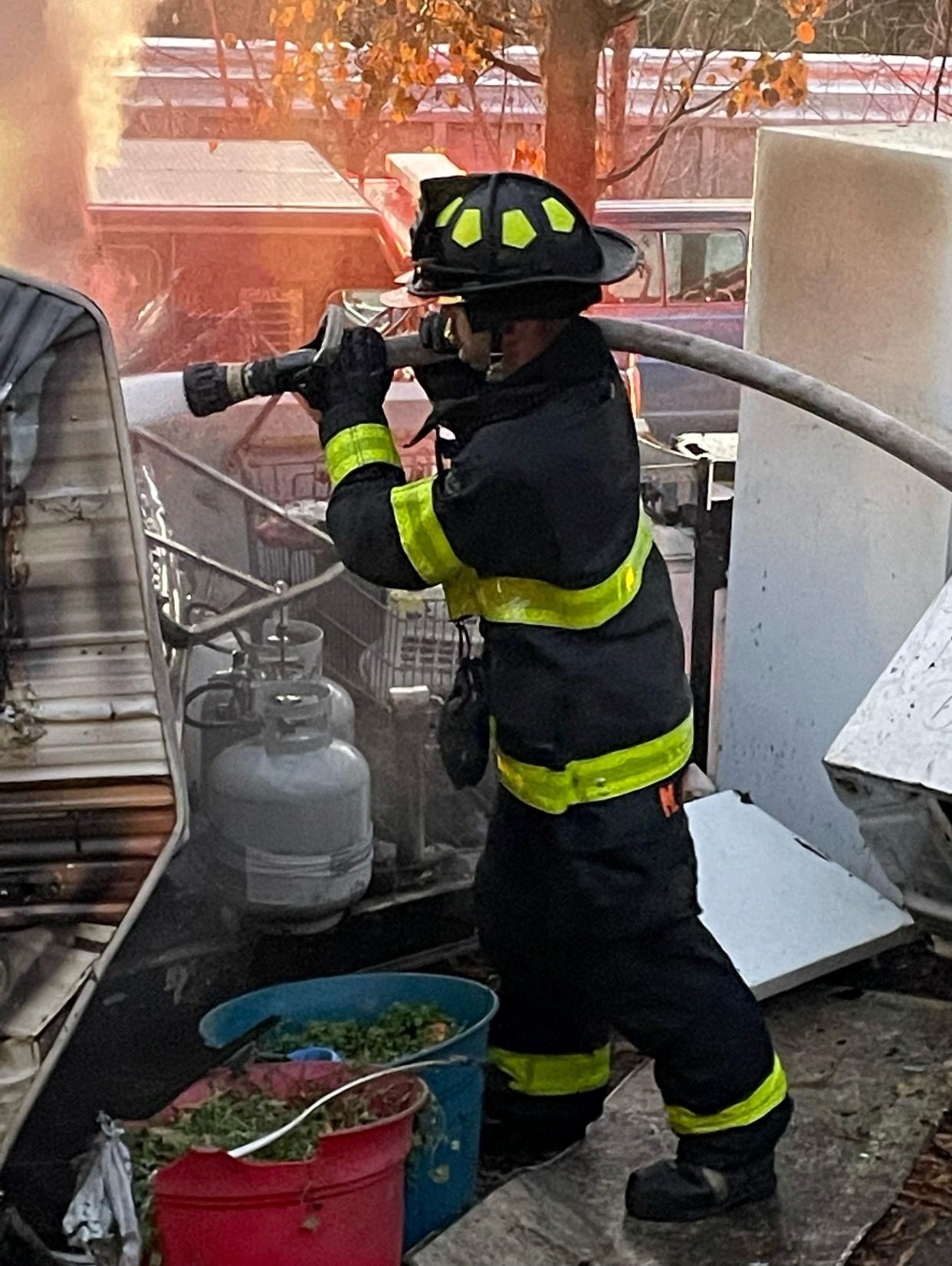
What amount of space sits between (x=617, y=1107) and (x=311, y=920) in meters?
0.81

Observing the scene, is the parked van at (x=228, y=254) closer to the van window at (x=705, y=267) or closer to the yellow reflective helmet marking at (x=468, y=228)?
the van window at (x=705, y=267)

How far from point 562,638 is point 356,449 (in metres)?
0.52

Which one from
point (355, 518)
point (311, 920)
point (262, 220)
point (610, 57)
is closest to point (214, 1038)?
point (311, 920)

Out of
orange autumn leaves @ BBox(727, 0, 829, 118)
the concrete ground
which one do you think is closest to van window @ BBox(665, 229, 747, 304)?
orange autumn leaves @ BBox(727, 0, 829, 118)

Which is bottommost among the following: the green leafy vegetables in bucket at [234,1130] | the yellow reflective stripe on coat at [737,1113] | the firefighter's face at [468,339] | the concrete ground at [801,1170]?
the concrete ground at [801,1170]

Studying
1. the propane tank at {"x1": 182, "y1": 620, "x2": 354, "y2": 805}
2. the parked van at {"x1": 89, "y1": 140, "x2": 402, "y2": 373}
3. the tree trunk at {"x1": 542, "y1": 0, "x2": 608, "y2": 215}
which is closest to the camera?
the propane tank at {"x1": 182, "y1": 620, "x2": 354, "y2": 805}

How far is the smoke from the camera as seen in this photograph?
16.4 ft

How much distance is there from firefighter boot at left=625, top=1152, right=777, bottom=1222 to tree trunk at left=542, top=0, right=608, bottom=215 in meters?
4.64

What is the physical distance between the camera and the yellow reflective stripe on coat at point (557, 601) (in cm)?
300

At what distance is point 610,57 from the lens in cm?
1020

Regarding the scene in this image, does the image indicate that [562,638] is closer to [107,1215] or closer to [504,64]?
[107,1215]

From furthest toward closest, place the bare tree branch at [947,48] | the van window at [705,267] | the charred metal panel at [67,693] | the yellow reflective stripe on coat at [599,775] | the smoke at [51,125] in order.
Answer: the bare tree branch at [947,48], the van window at [705,267], the smoke at [51,125], the yellow reflective stripe on coat at [599,775], the charred metal panel at [67,693]

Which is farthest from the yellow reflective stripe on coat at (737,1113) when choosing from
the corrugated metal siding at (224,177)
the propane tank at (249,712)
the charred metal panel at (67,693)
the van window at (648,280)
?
the van window at (648,280)

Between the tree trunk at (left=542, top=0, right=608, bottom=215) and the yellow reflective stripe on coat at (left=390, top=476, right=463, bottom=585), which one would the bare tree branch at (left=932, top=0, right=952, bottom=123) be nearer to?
the tree trunk at (left=542, top=0, right=608, bottom=215)
